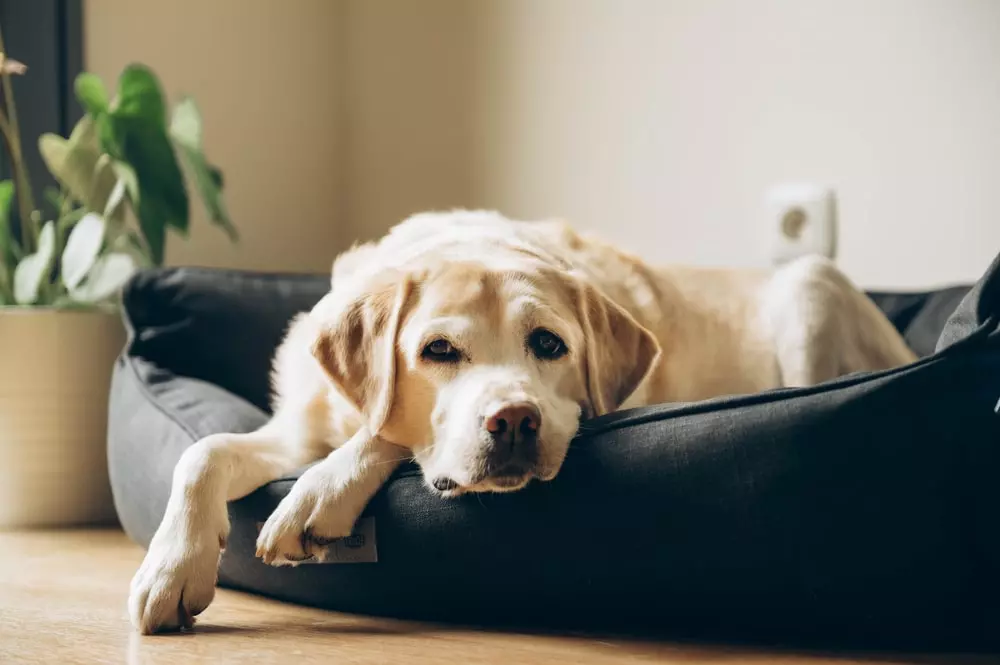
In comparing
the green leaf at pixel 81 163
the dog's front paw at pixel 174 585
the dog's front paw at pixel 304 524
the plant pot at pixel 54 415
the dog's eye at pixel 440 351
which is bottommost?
the plant pot at pixel 54 415

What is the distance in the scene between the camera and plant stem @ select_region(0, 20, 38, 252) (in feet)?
10.1

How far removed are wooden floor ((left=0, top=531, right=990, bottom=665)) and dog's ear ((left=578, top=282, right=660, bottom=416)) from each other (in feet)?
1.56

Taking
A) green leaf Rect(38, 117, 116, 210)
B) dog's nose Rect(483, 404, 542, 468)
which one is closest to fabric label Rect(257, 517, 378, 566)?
dog's nose Rect(483, 404, 542, 468)

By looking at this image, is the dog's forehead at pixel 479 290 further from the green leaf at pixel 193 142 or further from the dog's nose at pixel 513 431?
the green leaf at pixel 193 142

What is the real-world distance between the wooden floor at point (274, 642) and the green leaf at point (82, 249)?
1.01 metres

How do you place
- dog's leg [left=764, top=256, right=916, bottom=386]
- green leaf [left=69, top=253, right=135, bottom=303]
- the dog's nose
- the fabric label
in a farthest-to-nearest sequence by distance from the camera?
green leaf [left=69, top=253, right=135, bottom=303], dog's leg [left=764, top=256, right=916, bottom=386], the fabric label, the dog's nose

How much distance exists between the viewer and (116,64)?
356cm

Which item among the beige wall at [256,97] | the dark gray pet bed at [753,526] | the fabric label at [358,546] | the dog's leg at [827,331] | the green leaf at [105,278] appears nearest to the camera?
the dark gray pet bed at [753,526]

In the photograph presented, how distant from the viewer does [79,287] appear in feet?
10.3

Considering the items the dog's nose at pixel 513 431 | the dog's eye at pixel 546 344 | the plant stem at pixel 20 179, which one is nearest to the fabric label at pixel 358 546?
the dog's nose at pixel 513 431

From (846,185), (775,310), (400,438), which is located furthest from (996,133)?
(400,438)

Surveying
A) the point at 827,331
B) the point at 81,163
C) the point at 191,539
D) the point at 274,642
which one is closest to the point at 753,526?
the point at 274,642

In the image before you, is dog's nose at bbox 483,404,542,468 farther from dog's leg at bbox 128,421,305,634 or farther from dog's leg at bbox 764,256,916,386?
dog's leg at bbox 764,256,916,386

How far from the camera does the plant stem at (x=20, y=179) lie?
10.1 ft
